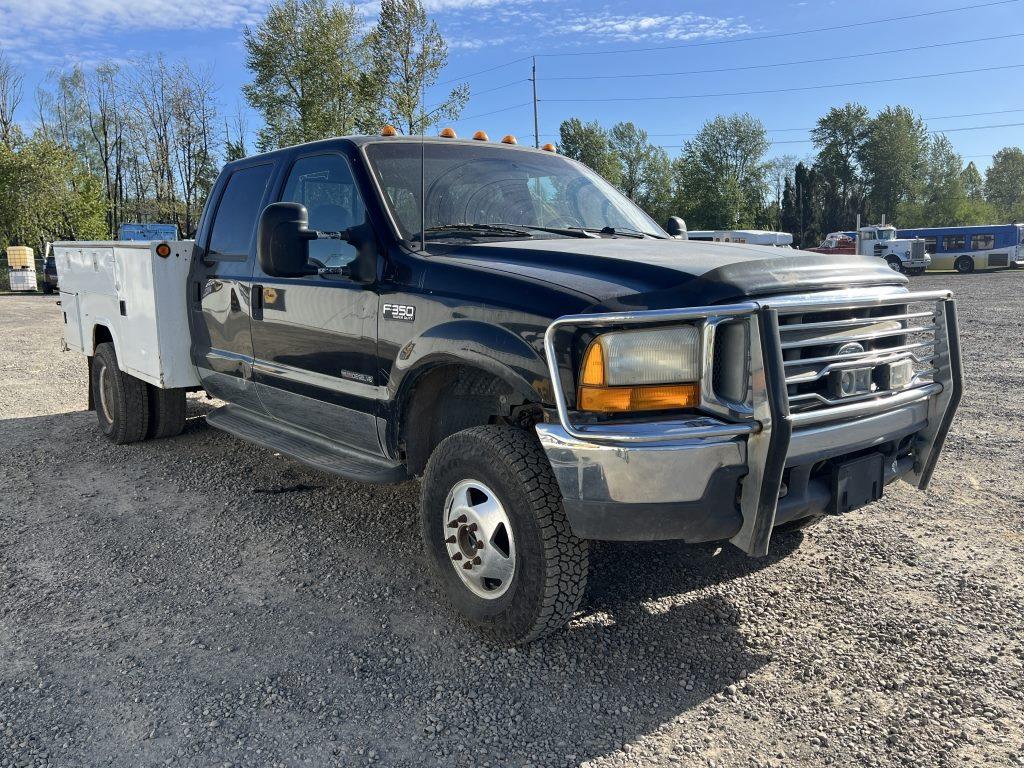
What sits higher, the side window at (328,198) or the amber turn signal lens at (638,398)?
the side window at (328,198)

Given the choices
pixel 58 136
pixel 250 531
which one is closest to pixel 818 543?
pixel 250 531

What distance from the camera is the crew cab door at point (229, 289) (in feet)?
15.4

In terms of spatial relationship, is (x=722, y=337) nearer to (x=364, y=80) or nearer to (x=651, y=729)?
(x=651, y=729)

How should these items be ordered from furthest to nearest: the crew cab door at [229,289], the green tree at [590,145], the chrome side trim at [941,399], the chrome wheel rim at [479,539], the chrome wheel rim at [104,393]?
the green tree at [590,145]
the chrome wheel rim at [104,393]
the crew cab door at [229,289]
the chrome side trim at [941,399]
the chrome wheel rim at [479,539]

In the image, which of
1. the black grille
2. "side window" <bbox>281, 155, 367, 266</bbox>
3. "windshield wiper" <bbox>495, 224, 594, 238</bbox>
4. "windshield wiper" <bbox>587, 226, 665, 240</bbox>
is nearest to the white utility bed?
"side window" <bbox>281, 155, 367, 266</bbox>

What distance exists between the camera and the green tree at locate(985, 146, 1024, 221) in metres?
90.8

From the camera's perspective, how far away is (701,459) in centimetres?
252

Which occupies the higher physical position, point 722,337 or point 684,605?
point 722,337

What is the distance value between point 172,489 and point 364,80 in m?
30.0

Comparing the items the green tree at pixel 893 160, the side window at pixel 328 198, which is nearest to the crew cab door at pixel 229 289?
the side window at pixel 328 198

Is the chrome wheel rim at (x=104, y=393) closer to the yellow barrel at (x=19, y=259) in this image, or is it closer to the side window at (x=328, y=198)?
the side window at (x=328, y=198)

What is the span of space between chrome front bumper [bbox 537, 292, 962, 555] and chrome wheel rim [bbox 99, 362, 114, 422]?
16.0 ft

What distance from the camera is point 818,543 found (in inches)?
158

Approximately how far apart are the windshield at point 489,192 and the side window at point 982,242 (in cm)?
4366
